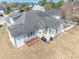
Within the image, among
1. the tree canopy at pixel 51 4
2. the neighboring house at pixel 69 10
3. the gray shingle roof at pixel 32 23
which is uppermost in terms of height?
the gray shingle roof at pixel 32 23

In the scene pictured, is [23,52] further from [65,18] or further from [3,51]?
[65,18]

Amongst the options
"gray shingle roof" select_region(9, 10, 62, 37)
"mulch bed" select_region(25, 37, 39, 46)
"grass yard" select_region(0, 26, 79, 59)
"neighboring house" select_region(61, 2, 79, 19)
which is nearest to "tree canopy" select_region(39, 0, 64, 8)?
"neighboring house" select_region(61, 2, 79, 19)

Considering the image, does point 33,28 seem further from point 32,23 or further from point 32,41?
point 32,41

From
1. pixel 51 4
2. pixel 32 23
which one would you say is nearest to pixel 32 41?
pixel 32 23

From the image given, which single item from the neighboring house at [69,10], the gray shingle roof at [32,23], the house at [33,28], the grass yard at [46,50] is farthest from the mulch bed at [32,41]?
the neighboring house at [69,10]

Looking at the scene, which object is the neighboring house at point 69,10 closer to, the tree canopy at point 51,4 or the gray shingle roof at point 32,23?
the tree canopy at point 51,4
